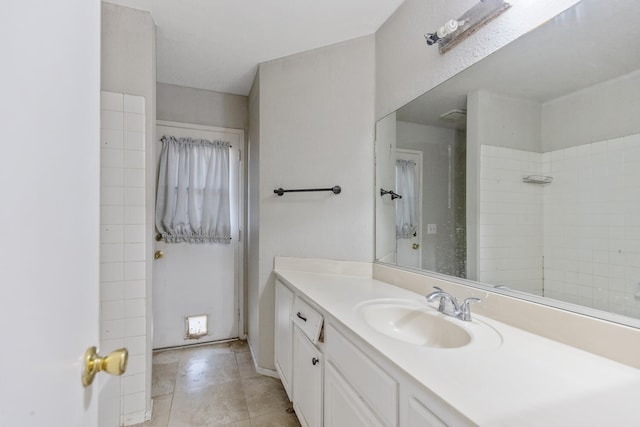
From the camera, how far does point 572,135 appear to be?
0.97 meters

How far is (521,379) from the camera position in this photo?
2.28ft

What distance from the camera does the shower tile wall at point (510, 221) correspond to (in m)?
1.07

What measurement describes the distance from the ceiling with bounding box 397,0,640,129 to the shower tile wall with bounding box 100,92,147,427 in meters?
1.81

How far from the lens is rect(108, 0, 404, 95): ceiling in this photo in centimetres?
171

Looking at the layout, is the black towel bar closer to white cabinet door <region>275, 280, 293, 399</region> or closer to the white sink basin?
white cabinet door <region>275, 280, 293, 399</region>

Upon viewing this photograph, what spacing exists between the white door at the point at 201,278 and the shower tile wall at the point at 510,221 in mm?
2166

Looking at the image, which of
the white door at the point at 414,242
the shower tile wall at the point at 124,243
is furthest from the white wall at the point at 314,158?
the shower tile wall at the point at 124,243

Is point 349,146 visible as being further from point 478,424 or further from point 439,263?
point 478,424

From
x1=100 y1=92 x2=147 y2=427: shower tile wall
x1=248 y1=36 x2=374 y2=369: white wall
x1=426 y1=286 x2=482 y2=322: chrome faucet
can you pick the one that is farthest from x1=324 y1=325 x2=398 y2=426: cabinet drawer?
x1=100 y1=92 x2=147 y2=427: shower tile wall

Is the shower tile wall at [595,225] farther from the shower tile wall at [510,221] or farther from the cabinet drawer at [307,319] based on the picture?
the cabinet drawer at [307,319]

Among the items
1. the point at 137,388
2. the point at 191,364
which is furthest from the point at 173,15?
the point at 191,364

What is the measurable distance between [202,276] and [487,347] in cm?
241

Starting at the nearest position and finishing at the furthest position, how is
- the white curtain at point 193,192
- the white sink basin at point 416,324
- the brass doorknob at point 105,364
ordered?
the brass doorknob at point 105,364 → the white sink basin at point 416,324 → the white curtain at point 193,192

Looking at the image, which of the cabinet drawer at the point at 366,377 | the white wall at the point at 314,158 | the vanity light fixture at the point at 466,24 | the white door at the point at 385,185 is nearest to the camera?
the cabinet drawer at the point at 366,377
